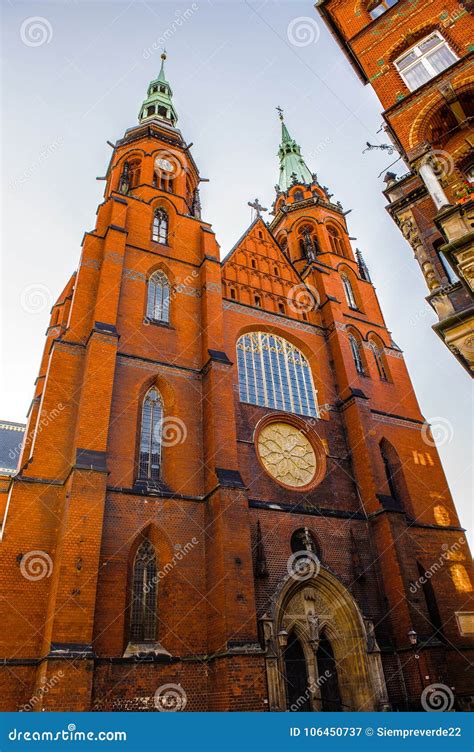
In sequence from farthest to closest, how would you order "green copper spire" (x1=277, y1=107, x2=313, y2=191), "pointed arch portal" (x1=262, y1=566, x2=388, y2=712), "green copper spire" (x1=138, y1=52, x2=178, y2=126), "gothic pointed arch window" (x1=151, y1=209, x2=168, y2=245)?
"green copper spire" (x1=277, y1=107, x2=313, y2=191) → "green copper spire" (x1=138, y1=52, x2=178, y2=126) → "gothic pointed arch window" (x1=151, y1=209, x2=168, y2=245) → "pointed arch portal" (x1=262, y1=566, x2=388, y2=712)

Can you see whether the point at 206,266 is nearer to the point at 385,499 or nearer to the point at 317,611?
the point at 385,499

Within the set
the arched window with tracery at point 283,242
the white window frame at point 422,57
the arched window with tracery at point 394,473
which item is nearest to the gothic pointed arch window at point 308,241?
the arched window with tracery at point 283,242

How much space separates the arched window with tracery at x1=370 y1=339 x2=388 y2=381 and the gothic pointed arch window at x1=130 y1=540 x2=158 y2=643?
1336cm

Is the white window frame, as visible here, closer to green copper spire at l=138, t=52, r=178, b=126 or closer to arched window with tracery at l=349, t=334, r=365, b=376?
arched window with tracery at l=349, t=334, r=365, b=376

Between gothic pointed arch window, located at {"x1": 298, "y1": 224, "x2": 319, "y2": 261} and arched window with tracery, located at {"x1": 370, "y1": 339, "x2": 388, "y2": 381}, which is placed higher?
gothic pointed arch window, located at {"x1": 298, "y1": 224, "x2": 319, "y2": 261}

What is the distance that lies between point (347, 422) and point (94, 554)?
36.1 feet

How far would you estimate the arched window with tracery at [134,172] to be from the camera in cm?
2256

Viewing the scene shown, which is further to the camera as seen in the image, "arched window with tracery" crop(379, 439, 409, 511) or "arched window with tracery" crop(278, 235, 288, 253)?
"arched window with tracery" crop(278, 235, 288, 253)

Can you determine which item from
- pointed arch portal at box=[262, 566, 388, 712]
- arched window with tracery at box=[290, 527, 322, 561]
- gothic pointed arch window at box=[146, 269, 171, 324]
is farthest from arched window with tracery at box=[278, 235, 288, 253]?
pointed arch portal at box=[262, 566, 388, 712]

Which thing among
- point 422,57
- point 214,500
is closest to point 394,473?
point 214,500

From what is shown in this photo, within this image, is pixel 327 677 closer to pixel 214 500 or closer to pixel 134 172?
pixel 214 500

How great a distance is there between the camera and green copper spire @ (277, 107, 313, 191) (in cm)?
3144

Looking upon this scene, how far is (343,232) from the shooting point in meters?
27.4

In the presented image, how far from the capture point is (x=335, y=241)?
88.7 feet
